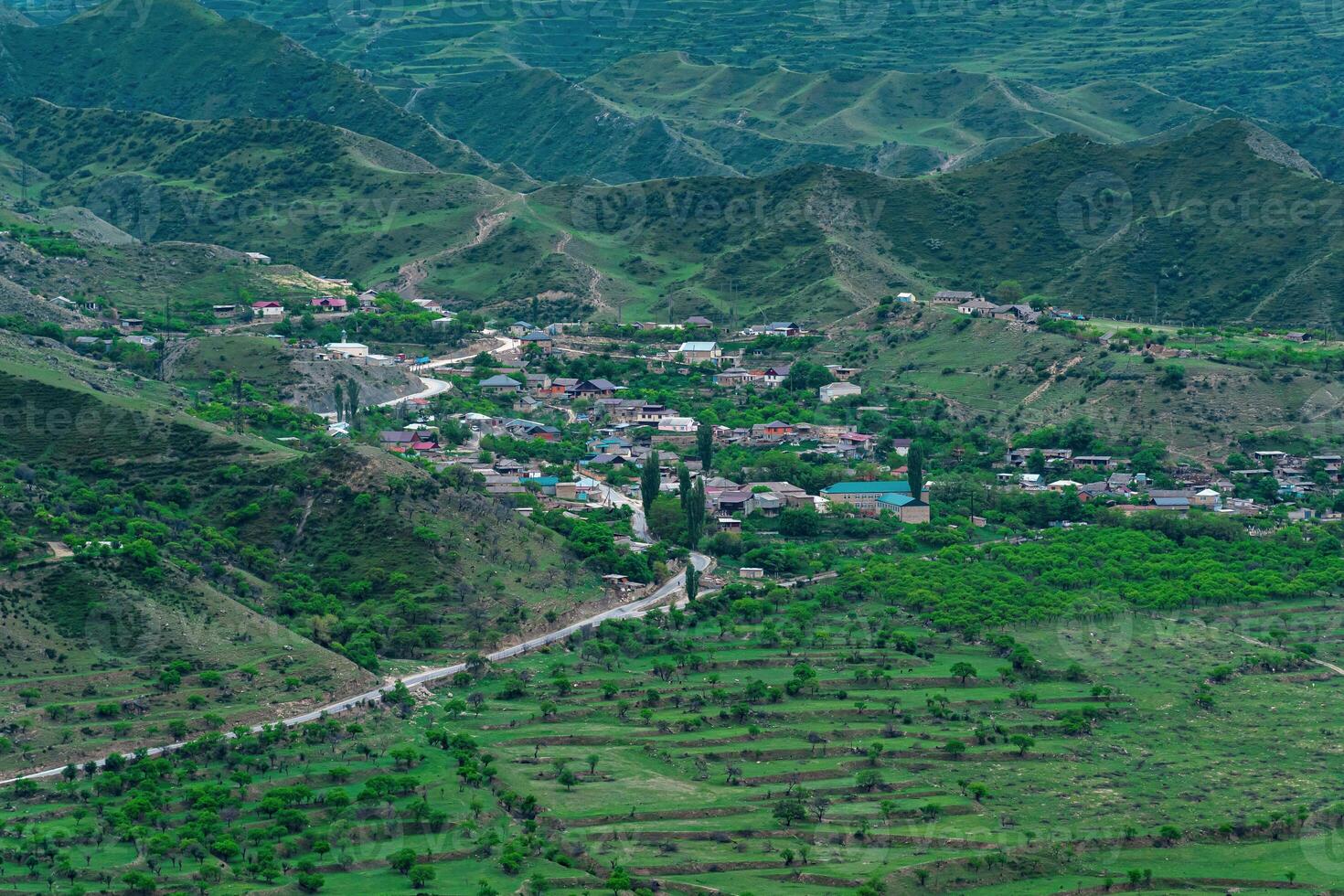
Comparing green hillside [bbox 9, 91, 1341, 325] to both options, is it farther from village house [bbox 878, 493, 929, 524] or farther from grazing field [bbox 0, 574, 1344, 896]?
grazing field [bbox 0, 574, 1344, 896]

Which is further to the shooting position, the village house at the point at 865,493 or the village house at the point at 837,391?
the village house at the point at 837,391

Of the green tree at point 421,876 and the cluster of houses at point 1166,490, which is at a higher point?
the cluster of houses at point 1166,490

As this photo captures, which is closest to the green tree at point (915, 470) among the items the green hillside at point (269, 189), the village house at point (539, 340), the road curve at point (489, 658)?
the road curve at point (489, 658)

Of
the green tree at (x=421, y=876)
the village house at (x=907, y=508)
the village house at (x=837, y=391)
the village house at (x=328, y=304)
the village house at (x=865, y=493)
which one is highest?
the village house at (x=328, y=304)

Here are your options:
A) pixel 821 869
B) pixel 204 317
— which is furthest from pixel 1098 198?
pixel 821 869

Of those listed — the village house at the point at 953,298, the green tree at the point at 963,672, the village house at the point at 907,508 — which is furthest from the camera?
the village house at the point at 953,298

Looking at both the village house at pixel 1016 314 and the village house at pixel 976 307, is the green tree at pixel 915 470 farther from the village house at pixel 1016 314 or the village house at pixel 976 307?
the village house at pixel 976 307
